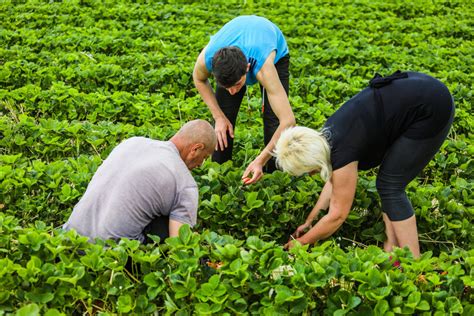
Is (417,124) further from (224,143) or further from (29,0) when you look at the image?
(29,0)

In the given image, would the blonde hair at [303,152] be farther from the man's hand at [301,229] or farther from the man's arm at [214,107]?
the man's arm at [214,107]

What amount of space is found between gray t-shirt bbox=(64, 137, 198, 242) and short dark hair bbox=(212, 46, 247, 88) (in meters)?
0.72

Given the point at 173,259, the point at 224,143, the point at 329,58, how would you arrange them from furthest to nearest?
1. the point at 329,58
2. the point at 224,143
3. the point at 173,259

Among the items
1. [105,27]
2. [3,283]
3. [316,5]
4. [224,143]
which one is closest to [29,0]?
[105,27]

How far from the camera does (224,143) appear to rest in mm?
4750

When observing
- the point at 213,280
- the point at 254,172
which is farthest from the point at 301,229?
the point at 213,280

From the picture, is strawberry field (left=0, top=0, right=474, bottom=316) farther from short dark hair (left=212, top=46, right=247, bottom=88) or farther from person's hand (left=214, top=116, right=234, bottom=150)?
short dark hair (left=212, top=46, right=247, bottom=88)

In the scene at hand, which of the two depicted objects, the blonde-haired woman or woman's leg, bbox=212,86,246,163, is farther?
woman's leg, bbox=212,86,246,163

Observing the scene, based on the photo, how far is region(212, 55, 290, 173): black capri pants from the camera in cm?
478

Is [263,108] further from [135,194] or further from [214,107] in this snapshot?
[135,194]

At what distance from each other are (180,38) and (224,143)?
4.73 meters

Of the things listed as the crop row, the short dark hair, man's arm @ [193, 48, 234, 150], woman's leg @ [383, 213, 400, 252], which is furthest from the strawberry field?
the short dark hair

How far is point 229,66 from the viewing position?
12.8ft

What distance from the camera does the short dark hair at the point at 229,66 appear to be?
3893 mm
